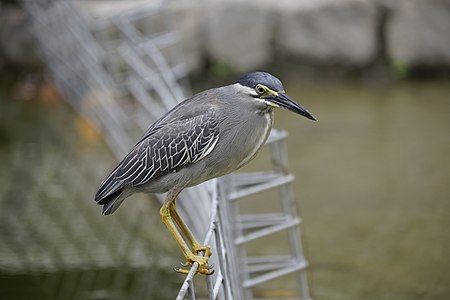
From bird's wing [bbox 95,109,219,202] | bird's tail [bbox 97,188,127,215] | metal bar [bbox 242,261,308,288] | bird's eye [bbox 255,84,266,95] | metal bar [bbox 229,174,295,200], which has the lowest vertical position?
metal bar [bbox 242,261,308,288]

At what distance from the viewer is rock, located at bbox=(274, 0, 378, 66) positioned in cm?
884

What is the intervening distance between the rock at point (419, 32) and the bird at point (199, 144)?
554cm

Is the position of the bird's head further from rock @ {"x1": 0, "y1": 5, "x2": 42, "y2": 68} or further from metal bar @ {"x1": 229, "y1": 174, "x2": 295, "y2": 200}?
rock @ {"x1": 0, "y1": 5, "x2": 42, "y2": 68}

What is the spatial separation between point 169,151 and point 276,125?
4.44 meters

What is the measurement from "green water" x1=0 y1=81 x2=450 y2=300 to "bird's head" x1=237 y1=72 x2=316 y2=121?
1.88 meters

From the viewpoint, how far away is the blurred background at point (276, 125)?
536 centimetres

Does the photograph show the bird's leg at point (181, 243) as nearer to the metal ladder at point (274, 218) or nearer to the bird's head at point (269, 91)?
the bird's head at point (269, 91)

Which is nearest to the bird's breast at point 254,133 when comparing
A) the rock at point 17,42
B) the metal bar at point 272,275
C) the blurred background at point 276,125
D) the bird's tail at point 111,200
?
the bird's tail at point 111,200

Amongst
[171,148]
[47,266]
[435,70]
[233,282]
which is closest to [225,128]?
[171,148]

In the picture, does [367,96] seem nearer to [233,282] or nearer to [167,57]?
[167,57]

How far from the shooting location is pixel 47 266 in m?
5.36

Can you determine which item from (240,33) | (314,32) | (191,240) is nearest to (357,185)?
(314,32)

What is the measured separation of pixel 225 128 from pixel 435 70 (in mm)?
5891

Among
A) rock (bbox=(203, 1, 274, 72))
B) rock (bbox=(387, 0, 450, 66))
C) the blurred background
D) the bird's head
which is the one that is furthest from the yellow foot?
rock (bbox=(387, 0, 450, 66))
